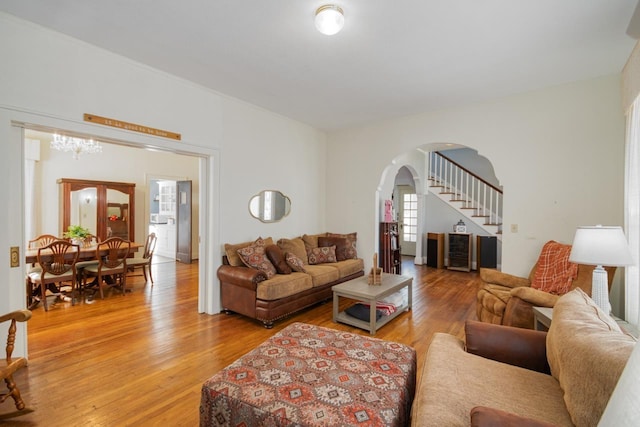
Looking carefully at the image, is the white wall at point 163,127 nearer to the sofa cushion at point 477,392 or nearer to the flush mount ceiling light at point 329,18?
the flush mount ceiling light at point 329,18

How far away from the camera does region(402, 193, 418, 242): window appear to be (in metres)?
8.45

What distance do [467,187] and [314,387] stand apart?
6.93m

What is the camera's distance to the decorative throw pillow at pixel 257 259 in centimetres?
369

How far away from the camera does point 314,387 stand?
1.50m

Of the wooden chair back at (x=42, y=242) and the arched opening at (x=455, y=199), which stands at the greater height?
the arched opening at (x=455, y=199)

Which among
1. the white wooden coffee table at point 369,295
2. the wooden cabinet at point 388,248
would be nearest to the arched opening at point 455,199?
the wooden cabinet at point 388,248

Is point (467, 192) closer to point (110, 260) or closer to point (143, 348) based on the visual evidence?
point (143, 348)

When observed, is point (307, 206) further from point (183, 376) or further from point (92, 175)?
point (92, 175)

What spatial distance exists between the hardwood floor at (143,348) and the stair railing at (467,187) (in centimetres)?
274

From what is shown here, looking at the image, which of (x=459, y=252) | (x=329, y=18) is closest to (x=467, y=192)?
(x=459, y=252)

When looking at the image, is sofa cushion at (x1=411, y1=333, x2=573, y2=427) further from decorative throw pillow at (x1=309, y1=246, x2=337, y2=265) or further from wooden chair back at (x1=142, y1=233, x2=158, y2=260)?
wooden chair back at (x1=142, y1=233, x2=158, y2=260)

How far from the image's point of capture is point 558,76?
3.28m

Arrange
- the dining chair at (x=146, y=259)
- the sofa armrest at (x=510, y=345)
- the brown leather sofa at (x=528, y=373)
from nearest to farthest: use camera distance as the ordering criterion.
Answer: the brown leather sofa at (x=528, y=373) < the sofa armrest at (x=510, y=345) < the dining chair at (x=146, y=259)

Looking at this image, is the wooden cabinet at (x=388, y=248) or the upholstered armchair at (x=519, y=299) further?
the wooden cabinet at (x=388, y=248)
